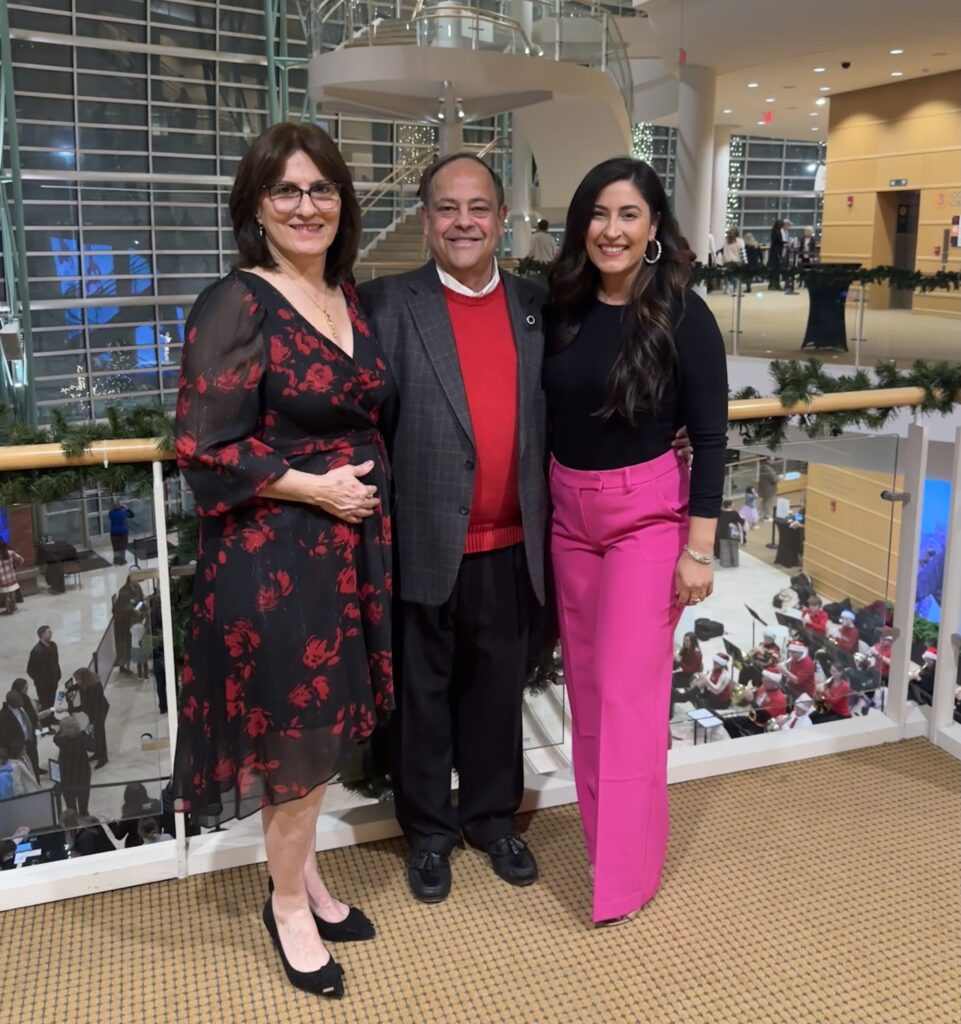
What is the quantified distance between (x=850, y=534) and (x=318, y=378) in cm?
178

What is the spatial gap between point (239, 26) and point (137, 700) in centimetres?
1704

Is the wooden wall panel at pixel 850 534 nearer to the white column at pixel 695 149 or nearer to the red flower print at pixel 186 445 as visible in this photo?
the red flower print at pixel 186 445

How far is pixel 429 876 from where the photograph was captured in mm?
2408

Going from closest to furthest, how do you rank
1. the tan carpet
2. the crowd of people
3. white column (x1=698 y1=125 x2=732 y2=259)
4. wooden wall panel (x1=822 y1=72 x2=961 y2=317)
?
the tan carpet, the crowd of people, wooden wall panel (x1=822 y1=72 x2=961 y2=317), white column (x1=698 y1=125 x2=732 y2=259)

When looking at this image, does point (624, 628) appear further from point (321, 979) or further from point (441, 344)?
point (321, 979)

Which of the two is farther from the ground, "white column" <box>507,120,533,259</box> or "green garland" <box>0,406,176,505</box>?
"white column" <box>507,120,533,259</box>

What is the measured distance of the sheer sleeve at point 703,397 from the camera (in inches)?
84.1

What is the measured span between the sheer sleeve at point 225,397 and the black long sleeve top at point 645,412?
67cm

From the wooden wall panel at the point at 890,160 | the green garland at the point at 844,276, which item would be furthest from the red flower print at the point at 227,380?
the wooden wall panel at the point at 890,160

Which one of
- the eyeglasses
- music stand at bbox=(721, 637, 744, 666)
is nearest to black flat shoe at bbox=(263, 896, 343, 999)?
music stand at bbox=(721, 637, 744, 666)

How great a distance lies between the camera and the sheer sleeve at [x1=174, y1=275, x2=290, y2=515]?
1799 millimetres

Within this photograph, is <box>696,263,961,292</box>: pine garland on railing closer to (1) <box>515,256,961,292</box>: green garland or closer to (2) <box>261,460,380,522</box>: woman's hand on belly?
(1) <box>515,256,961,292</box>: green garland

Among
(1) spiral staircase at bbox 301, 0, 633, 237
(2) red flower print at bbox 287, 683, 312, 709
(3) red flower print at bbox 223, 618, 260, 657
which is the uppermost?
(1) spiral staircase at bbox 301, 0, 633, 237

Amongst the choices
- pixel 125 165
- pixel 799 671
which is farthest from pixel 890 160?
pixel 799 671
